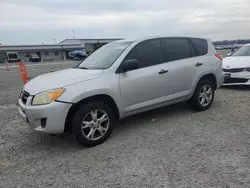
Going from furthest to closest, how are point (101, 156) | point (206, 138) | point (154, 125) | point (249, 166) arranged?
point (154, 125) → point (206, 138) → point (101, 156) → point (249, 166)

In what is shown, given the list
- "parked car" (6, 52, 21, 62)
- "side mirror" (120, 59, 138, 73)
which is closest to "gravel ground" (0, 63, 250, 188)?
"side mirror" (120, 59, 138, 73)

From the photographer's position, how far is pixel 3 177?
297 centimetres

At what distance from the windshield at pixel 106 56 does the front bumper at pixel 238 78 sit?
14.8ft

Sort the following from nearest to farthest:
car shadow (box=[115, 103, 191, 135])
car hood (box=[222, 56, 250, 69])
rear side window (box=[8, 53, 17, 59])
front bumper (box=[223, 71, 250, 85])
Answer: car shadow (box=[115, 103, 191, 135])
front bumper (box=[223, 71, 250, 85])
car hood (box=[222, 56, 250, 69])
rear side window (box=[8, 53, 17, 59])

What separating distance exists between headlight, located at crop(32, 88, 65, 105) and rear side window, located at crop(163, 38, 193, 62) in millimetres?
2286

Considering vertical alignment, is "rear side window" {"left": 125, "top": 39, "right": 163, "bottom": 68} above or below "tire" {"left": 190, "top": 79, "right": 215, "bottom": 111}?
above

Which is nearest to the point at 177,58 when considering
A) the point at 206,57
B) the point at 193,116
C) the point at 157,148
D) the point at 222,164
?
the point at 206,57

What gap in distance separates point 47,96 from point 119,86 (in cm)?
118

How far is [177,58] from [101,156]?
262 cm

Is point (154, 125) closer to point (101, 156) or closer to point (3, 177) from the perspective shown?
point (101, 156)

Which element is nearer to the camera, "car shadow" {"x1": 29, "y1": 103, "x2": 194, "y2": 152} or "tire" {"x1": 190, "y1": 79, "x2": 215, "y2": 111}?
"car shadow" {"x1": 29, "y1": 103, "x2": 194, "y2": 152}

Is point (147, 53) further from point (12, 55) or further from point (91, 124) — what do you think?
point (12, 55)

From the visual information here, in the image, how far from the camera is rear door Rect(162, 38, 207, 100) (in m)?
4.65

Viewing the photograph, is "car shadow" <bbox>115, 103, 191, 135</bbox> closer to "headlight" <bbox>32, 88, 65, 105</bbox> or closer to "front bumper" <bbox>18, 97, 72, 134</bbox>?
"front bumper" <bbox>18, 97, 72, 134</bbox>
